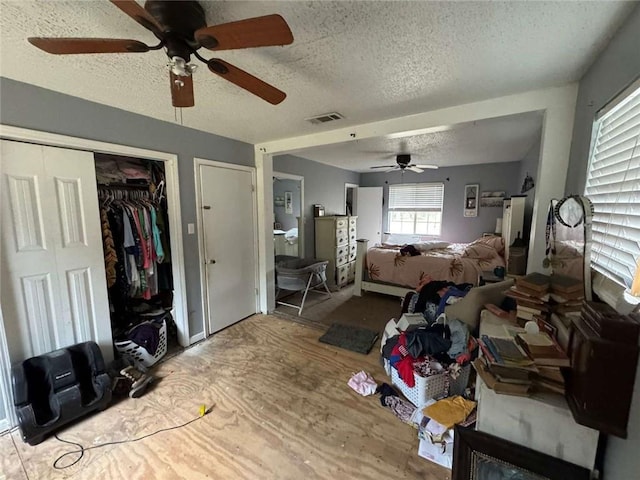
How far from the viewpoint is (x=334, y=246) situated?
462 centimetres

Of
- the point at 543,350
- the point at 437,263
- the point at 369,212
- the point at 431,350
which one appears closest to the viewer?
the point at 543,350

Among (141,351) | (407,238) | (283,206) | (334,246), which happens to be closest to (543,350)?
(141,351)

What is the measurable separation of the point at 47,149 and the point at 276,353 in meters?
2.44

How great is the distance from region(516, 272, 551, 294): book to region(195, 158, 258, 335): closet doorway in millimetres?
2773

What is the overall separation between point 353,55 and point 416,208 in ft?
16.7

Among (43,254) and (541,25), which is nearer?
(541,25)

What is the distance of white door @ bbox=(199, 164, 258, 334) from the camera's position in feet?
9.45

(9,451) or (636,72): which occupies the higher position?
(636,72)

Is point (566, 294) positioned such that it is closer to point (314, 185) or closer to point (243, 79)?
point (243, 79)

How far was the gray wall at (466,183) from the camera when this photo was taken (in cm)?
509

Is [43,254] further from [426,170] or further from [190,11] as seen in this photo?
[426,170]

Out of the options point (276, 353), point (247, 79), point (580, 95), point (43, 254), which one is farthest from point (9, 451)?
point (580, 95)

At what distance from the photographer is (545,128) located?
186cm

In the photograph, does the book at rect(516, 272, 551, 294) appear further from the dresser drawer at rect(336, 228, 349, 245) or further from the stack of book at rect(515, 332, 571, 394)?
the dresser drawer at rect(336, 228, 349, 245)
